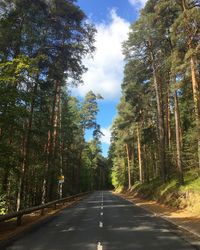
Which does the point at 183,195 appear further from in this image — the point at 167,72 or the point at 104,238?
the point at 104,238

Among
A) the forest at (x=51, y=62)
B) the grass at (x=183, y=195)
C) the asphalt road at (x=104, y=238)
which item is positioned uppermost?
the forest at (x=51, y=62)

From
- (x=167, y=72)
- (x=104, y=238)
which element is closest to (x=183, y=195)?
(x=167, y=72)

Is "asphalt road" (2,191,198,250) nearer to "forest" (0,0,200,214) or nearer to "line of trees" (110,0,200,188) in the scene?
"forest" (0,0,200,214)

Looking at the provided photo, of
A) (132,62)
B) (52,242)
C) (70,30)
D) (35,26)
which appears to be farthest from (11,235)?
(132,62)

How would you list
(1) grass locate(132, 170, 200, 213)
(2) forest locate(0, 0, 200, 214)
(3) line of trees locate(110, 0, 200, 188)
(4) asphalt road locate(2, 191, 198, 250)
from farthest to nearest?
(3) line of trees locate(110, 0, 200, 188)
(1) grass locate(132, 170, 200, 213)
(2) forest locate(0, 0, 200, 214)
(4) asphalt road locate(2, 191, 198, 250)

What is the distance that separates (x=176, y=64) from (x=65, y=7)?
316 inches

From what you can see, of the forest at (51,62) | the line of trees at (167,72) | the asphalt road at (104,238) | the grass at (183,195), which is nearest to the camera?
the asphalt road at (104,238)

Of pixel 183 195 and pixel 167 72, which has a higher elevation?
pixel 167 72

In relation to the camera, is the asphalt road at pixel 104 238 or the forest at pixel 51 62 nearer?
the asphalt road at pixel 104 238

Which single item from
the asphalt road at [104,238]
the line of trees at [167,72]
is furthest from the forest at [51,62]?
the asphalt road at [104,238]

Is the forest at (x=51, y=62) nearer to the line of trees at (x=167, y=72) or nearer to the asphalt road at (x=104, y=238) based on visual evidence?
the line of trees at (x=167, y=72)

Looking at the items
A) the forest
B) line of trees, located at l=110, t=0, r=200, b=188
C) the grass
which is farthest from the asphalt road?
line of trees, located at l=110, t=0, r=200, b=188

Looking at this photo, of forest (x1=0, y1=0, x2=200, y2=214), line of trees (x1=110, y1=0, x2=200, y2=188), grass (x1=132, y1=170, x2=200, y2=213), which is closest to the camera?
forest (x1=0, y1=0, x2=200, y2=214)

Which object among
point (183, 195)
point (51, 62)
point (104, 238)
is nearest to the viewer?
point (104, 238)
